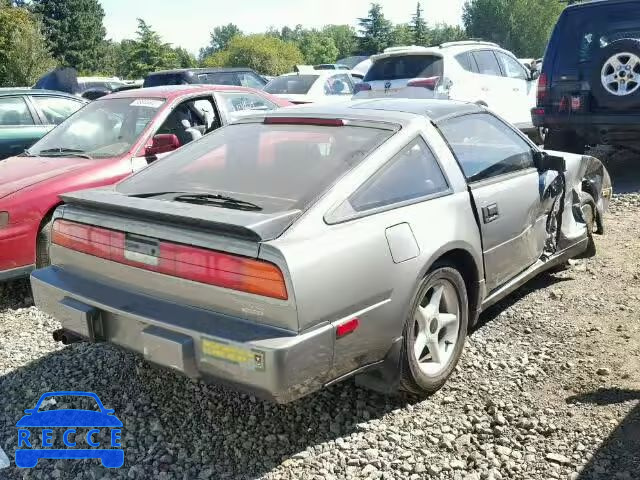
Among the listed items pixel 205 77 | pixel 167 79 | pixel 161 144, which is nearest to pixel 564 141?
pixel 161 144

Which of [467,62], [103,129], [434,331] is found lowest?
[434,331]

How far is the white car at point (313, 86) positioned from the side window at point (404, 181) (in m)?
8.43

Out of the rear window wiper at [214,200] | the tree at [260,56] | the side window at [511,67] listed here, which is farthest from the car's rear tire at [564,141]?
the tree at [260,56]

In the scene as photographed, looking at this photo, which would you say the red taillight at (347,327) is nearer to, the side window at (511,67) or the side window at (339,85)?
the side window at (511,67)

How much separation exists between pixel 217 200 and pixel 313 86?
31.0 feet

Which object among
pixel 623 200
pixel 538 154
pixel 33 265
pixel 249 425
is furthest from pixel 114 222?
pixel 623 200

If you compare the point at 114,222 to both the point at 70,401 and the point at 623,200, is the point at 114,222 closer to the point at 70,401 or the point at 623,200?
the point at 70,401

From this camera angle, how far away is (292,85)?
480 inches

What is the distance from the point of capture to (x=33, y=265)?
459 cm

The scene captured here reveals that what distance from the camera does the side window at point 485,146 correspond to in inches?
141

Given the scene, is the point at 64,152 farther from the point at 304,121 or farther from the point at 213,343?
the point at 213,343

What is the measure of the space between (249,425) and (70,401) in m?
0.99

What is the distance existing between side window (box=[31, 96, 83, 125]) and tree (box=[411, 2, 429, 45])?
61.5 m

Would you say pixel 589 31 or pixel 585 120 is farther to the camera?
pixel 589 31
